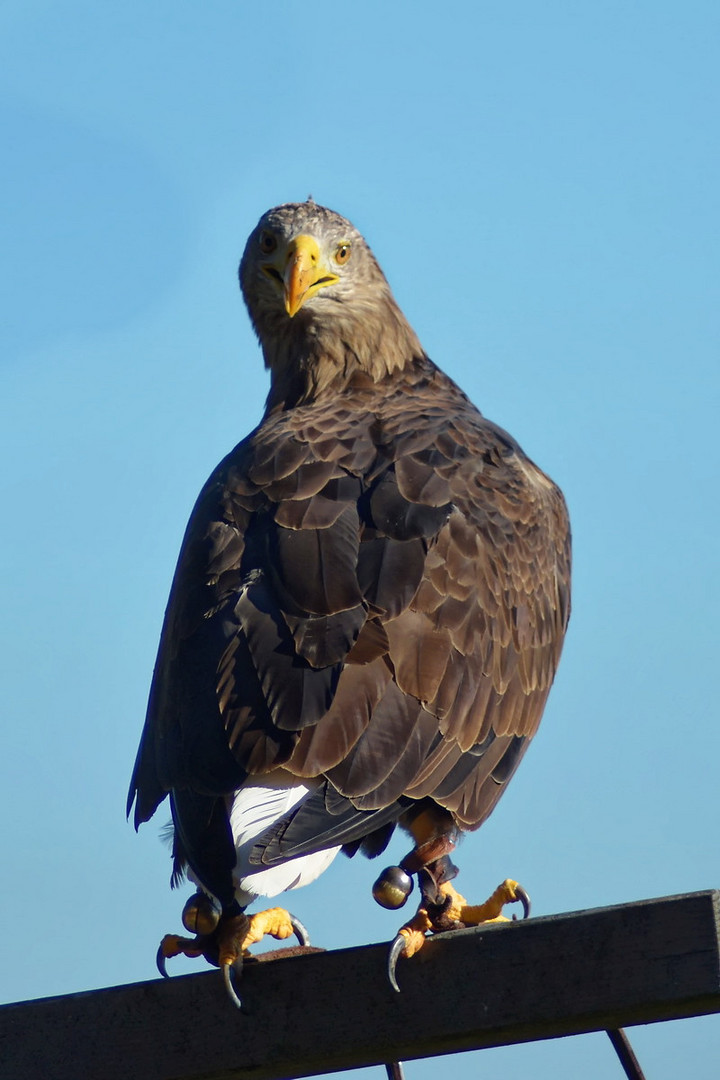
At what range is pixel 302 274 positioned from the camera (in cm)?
625

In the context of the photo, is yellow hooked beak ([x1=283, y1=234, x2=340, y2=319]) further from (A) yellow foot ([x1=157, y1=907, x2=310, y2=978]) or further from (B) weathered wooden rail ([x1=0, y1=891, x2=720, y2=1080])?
(B) weathered wooden rail ([x1=0, y1=891, x2=720, y2=1080])

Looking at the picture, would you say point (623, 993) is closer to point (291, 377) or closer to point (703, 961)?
point (703, 961)

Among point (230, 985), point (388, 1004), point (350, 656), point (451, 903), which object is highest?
point (350, 656)

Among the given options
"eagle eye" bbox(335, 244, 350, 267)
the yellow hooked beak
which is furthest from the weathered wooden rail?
"eagle eye" bbox(335, 244, 350, 267)

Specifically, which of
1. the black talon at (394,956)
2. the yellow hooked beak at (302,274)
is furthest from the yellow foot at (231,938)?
the yellow hooked beak at (302,274)

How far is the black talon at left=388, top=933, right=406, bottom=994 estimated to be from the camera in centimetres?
322

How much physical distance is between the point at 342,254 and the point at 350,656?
2954 mm

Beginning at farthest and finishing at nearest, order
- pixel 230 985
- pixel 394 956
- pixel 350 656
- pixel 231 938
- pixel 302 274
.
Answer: pixel 302 274
pixel 350 656
pixel 231 938
pixel 230 985
pixel 394 956

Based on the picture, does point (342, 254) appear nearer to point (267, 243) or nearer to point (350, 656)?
point (267, 243)

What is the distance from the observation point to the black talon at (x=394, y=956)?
322cm

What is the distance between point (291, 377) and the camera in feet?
21.0

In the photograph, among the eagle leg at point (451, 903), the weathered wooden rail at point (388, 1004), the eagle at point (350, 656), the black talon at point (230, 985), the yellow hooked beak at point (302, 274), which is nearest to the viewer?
the weathered wooden rail at point (388, 1004)

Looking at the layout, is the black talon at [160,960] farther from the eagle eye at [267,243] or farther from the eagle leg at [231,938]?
the eagle eye at [267,243]

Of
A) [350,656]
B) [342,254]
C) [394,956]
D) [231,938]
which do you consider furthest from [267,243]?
[394,956]
